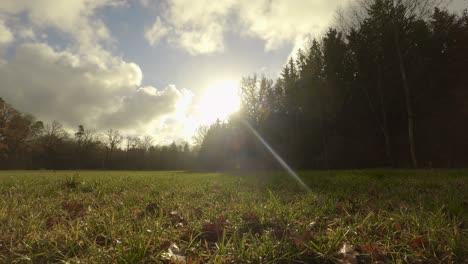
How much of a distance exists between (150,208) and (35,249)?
1.64m

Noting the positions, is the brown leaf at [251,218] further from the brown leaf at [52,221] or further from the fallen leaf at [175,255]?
the brown leaf at [52,221]

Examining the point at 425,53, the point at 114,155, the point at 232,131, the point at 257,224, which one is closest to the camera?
the point at 257,224

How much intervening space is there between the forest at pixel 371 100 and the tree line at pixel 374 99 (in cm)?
9

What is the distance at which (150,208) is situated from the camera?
11.6 ft

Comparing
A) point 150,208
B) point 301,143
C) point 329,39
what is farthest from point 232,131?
point 150,208

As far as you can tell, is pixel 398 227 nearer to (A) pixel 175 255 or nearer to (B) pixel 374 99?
(A) pixel 175 255

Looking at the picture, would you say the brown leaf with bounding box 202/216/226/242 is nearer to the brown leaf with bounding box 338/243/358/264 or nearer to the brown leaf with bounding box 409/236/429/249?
the brown leaf with bounding box 338/243/358/264

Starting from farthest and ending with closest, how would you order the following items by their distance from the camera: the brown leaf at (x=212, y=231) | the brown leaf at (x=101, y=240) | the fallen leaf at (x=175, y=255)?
the brown leaf at (x=212, y=231)
the brown leaf at (x=101, y=240)
the fallen leaf at (x=175, y=255)

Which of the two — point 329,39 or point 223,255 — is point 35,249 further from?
point 329,39

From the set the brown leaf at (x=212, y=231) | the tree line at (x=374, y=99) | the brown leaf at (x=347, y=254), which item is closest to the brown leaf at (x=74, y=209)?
the brown leaf at (x=212, y=231)

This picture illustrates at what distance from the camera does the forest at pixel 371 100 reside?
23844 mm

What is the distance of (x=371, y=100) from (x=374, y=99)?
1.22 feet

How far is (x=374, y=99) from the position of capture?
29047 millimetres

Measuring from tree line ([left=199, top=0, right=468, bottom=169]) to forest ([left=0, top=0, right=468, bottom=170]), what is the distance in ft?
0.30
